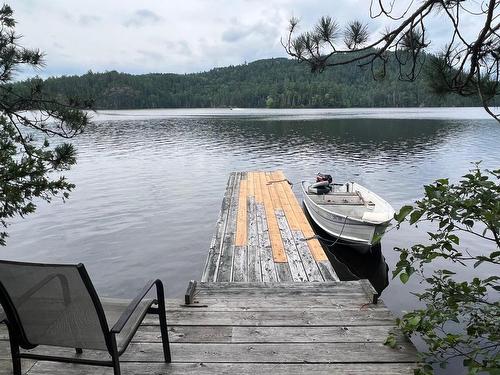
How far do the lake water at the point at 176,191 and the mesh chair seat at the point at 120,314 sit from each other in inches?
246

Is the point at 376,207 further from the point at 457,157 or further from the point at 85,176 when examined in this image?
the point at 457,157

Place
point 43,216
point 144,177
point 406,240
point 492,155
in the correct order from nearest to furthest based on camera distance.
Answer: point 406,240
point 43,216
point 144,177
point 492,155

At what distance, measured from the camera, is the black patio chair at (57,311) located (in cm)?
217

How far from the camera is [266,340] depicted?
3486 millimetres

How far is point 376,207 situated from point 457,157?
72.8ft

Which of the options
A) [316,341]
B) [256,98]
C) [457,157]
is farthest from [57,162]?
[256,98]

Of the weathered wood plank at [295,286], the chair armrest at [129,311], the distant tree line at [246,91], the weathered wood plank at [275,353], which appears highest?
the distant tree line at [246,91]

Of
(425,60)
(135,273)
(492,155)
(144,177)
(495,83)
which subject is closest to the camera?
(495,83)

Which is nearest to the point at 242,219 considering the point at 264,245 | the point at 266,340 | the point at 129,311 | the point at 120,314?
the point at 264,245

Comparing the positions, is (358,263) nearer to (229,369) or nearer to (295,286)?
(295,286)

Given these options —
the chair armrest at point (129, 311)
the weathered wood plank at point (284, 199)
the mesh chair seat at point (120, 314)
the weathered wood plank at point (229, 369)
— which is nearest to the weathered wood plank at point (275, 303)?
the weathered wood plank at point (229, 369)

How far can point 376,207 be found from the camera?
10.1 meters

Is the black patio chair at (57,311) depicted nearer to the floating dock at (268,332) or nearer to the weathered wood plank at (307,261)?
the floating dock at (268,332)

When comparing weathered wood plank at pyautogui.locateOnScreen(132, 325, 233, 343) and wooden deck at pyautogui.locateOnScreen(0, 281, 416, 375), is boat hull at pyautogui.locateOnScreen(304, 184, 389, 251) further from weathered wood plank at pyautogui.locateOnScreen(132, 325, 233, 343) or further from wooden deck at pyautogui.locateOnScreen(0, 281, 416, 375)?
weathered wood plank at pyautogui.locateOnScreen(132, 325, 233, 343)
